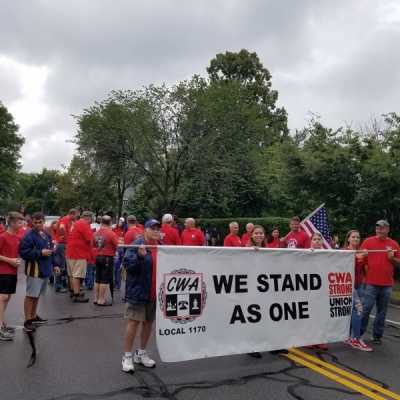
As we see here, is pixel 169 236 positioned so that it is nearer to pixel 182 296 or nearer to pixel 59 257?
pixel 59 257

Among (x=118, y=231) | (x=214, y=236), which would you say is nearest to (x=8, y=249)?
(x=118, y=231)

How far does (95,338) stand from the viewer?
642cm

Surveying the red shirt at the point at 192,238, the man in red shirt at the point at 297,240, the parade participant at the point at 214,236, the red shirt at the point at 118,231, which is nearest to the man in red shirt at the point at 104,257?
the red shirt at the point at 192,238

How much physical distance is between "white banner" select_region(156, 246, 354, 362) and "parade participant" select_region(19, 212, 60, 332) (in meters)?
2.57

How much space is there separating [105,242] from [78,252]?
0.98 metres

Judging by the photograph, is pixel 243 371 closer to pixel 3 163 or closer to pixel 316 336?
pixel 316 336

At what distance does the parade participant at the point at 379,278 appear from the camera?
21.0 feet

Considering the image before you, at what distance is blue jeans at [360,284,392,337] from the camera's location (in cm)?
642

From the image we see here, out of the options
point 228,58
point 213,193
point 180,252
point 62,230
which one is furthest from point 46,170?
point 180,252

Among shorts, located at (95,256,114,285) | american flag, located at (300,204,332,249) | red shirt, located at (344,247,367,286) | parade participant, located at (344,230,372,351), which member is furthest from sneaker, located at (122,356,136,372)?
american flag, located at (300,204,332,249)

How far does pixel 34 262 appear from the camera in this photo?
6500mm

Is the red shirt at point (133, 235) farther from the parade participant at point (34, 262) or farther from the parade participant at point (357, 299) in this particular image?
the parade participant at point (357, 299)

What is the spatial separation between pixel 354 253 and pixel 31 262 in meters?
4.70

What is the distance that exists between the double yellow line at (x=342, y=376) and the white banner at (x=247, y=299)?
0.69 feet
